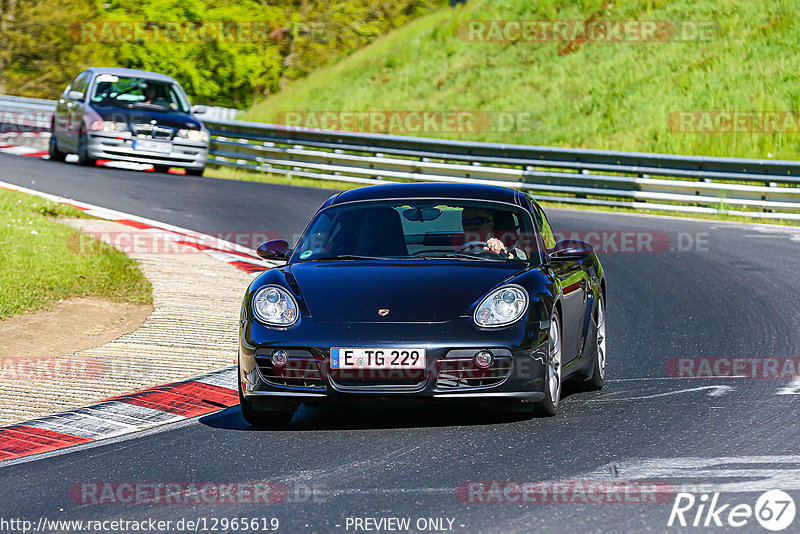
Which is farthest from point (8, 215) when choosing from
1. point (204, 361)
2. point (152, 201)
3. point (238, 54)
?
point (238, 54)

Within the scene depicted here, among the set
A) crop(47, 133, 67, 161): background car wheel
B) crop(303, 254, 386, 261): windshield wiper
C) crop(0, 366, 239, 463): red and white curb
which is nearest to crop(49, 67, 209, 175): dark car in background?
crop(47, 133, 67, 161): background car wheel

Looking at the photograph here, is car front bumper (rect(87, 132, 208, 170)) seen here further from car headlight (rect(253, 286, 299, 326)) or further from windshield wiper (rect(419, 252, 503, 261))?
car headlight (rect(253, 286, 299, 326))

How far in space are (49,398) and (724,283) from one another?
7611 millimetres

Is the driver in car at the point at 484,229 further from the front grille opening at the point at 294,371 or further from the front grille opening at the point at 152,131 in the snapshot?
the front grille opening at the point at 152,131

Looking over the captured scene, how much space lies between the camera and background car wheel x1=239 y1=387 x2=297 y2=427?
6.86m

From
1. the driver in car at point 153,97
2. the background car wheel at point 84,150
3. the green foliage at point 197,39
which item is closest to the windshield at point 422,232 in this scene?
the background car wheel at point 84,150

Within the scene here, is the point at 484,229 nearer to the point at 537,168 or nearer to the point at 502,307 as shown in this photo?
the point at 502,307

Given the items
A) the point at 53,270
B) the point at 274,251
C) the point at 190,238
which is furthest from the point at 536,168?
the point at 274,251

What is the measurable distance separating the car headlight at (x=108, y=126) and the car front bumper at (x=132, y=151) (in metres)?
→ 0.10

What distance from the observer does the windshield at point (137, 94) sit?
74.2ft

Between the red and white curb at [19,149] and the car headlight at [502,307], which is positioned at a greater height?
the car headlight at [502,307]

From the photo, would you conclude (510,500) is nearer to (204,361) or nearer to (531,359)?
(531,359)

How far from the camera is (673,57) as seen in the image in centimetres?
3016

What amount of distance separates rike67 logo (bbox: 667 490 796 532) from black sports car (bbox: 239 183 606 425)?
1678 mm
